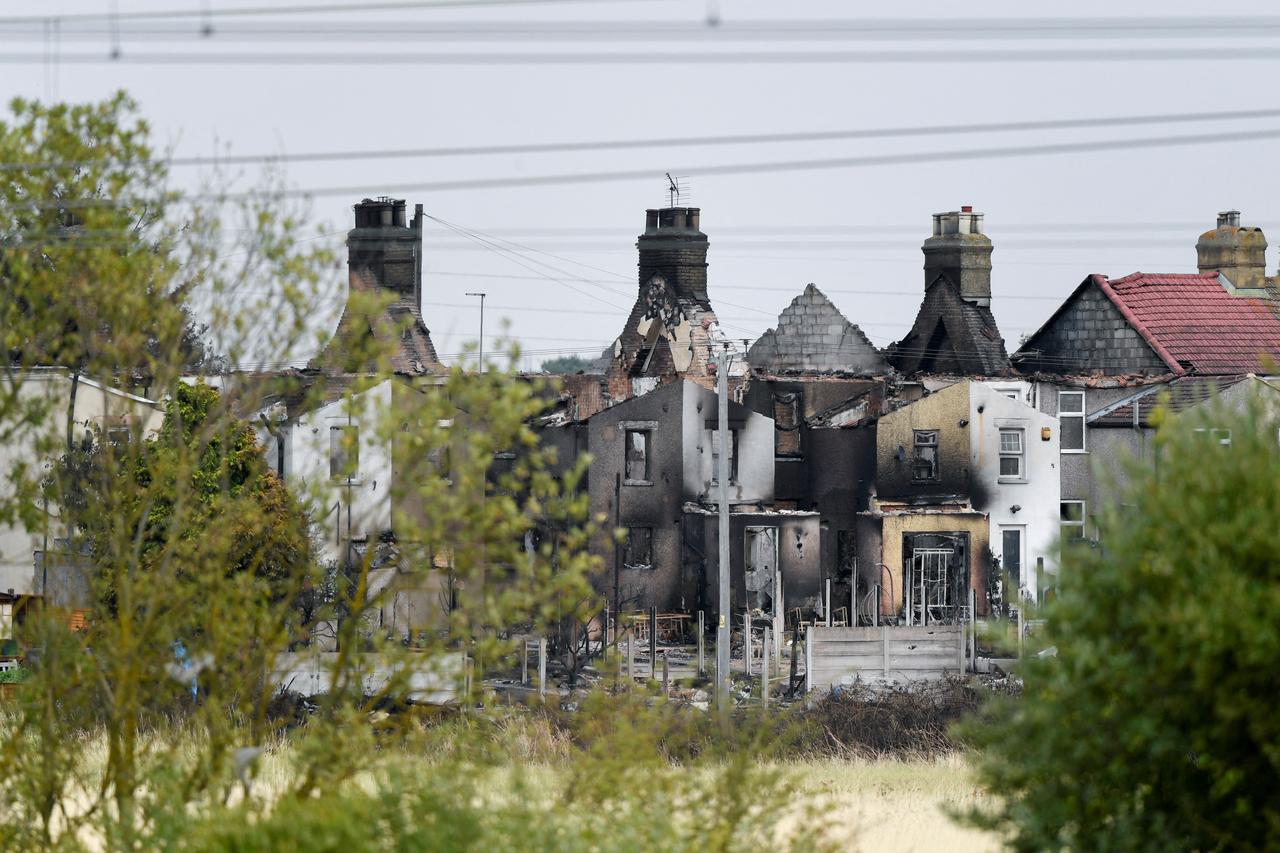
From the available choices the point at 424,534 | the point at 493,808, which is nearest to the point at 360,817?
the point at 493,808

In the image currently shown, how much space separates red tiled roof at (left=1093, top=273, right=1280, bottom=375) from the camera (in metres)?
48.9

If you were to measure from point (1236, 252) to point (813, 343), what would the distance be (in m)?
12.9

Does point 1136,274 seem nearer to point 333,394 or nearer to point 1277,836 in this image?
point 333,394

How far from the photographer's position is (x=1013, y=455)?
4581cm

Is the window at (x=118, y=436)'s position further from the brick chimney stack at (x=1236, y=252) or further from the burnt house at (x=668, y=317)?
the brick chimney stack at (x=1236, y=252)

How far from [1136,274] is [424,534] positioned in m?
43.6

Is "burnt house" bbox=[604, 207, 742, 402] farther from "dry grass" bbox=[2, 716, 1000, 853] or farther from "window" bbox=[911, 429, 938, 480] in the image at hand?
"dry grass" bbox=[2, 716, 1000, 853]

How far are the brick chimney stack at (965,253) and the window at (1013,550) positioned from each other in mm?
9657

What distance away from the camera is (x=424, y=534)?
43.2 ft

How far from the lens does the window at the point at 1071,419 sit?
47062mm

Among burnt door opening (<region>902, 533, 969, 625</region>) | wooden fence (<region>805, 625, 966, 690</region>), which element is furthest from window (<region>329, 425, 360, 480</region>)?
burnt door opening (<region>902, 533, 969, 625</region>)

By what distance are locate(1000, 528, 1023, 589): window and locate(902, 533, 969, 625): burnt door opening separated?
1.49 m

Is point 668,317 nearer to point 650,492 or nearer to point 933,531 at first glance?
point 650,492

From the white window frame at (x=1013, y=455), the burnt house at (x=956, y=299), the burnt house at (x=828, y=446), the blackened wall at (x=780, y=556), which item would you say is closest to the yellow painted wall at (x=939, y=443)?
the burnt house at (x=828, y=446)
